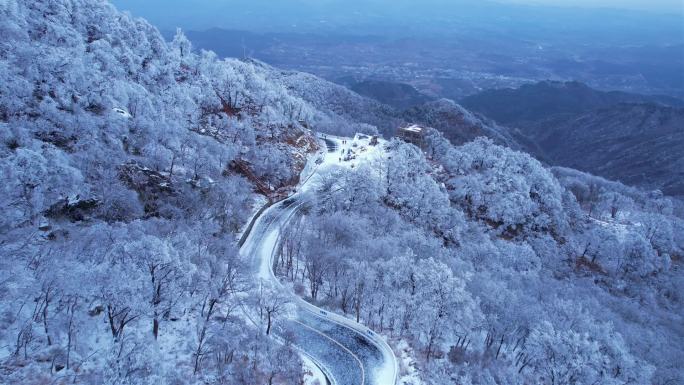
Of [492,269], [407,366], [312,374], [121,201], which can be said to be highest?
[121,201]

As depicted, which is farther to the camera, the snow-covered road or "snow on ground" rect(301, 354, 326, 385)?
the snow-covered road

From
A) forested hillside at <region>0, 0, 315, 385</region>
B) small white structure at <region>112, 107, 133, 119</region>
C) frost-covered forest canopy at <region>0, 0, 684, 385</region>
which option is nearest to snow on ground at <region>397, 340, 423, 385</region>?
frost-covered forest canopy at <region>0, 0, 684, 385</region>

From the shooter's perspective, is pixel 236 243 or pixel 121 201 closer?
pixel 121 201

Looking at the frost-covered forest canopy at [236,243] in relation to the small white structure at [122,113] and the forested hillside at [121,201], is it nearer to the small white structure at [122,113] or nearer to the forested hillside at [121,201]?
the forested hillside at [121,201]

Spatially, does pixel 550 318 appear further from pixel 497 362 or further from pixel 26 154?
pixel 26 154

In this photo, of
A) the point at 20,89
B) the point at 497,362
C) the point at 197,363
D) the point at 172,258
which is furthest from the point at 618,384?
the point at 20,89

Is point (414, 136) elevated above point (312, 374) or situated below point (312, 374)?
above

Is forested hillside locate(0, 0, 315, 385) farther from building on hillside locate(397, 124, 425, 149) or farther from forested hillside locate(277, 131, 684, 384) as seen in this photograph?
building on hillside locate(397, 124, 425, 149)

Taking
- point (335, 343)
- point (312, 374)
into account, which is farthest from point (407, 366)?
point (312, 374)

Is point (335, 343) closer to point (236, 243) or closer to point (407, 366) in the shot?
point (407, 366)

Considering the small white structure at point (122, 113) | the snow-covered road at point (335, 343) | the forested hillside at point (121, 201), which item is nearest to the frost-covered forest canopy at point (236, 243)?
the forested hillside at point (121, 201)
